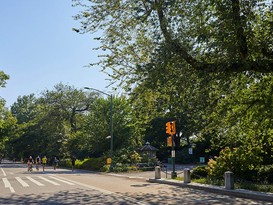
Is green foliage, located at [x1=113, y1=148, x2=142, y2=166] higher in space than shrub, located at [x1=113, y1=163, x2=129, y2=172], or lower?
higher

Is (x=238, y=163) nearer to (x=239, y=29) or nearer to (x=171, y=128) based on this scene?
(x=171, y=128)

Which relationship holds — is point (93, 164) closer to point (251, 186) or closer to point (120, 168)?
point (120, 168)

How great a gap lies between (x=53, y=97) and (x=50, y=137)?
7.29m

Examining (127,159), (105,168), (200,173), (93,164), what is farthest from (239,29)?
(93,164)

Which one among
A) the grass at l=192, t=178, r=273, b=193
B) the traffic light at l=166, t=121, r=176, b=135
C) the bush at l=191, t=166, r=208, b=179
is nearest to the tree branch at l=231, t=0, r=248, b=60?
the grass at l=192, t=178, r=273, b=193

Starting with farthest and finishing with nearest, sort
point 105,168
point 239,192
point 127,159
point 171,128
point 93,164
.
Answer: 1. point 93,164
2. point 127,159
3. point 105,168
4. point 171,128
5. point 239,192

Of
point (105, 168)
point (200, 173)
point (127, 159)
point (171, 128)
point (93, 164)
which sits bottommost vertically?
point (200, 173)

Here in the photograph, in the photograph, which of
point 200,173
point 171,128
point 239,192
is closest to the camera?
point 239,192

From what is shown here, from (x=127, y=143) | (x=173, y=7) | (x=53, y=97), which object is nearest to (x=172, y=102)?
(x=173, y=7)

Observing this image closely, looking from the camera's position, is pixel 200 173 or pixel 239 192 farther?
pixel 200 173

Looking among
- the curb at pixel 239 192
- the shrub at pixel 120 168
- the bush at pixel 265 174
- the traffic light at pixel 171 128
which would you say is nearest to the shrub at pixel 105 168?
the shrub at pixel 120 168

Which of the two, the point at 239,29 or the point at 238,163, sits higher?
the point at 239,29

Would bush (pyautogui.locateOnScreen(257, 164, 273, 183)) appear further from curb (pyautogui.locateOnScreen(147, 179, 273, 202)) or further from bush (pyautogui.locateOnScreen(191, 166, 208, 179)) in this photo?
bush (pyautogui.locateOnScreen(191, 166, 208, 179))

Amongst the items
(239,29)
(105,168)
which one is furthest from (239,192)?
(105,168)
